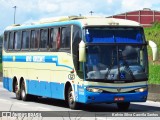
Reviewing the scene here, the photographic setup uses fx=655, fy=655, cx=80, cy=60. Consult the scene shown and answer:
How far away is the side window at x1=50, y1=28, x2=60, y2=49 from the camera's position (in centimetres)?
2294

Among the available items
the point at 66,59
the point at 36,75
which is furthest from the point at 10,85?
the point at 66,59

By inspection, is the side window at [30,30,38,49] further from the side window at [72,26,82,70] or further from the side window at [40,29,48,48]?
the side window at [72,26,82,70]

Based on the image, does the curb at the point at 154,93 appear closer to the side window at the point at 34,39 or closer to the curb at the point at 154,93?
the curb at the point at 154,93

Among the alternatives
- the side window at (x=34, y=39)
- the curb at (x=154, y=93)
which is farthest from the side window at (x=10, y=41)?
the curb at (x=154, y=93)

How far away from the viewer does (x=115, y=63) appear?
20297 millimetres

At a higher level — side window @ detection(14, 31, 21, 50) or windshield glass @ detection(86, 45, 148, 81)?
side window @ detection(14, 31, 21, 50)

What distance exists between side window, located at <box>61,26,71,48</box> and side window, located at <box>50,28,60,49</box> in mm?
526

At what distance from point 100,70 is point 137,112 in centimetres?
184

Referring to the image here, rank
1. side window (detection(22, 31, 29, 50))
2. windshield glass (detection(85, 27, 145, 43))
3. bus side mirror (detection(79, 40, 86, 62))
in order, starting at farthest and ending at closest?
side window (detection(22, 31, 29, 50)) < windshield glass (detection(85, 27, 145, 43)) < bus side mirror (detection(79, 40, 86, 62))

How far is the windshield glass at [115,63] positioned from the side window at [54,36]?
289 centimetres

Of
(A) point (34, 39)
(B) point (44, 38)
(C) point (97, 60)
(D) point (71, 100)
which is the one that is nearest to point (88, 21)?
(C) point (97, 60)

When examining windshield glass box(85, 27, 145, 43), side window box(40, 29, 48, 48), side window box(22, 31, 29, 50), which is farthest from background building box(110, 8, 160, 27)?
windshield glass box(85, 27, 145, 43)

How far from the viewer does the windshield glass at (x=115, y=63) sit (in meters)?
20.2

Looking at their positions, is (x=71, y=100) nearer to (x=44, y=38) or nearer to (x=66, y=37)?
(x=66, y=37)
